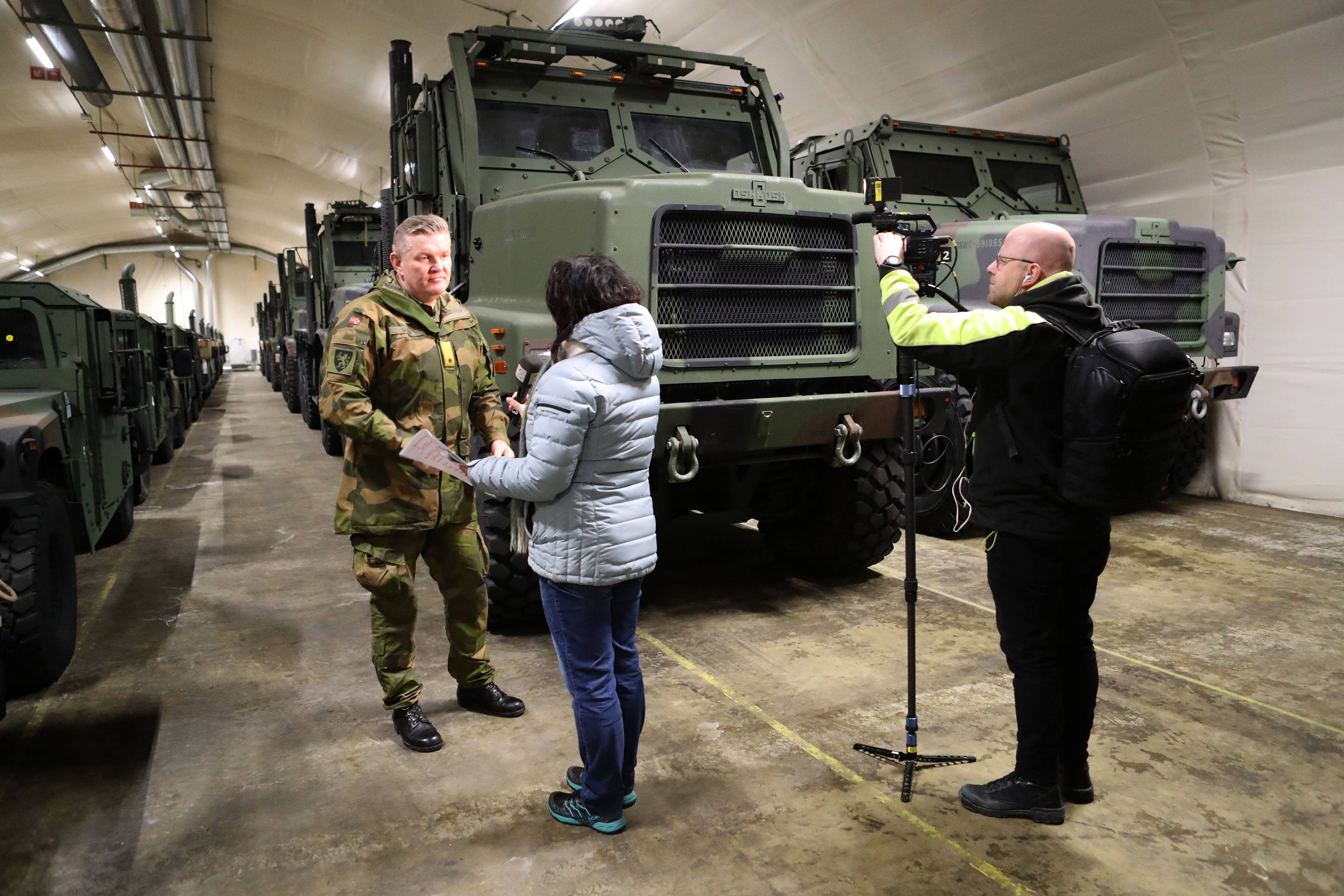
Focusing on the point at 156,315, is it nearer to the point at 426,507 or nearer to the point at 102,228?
the point at 102,228

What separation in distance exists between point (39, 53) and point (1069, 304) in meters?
14.9

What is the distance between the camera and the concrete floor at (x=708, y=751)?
251 centimetres

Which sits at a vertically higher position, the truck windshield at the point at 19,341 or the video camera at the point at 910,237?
the video camera at the point at 910,237

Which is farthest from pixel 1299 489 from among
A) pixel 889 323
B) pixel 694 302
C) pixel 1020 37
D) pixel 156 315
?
pixel 156 315

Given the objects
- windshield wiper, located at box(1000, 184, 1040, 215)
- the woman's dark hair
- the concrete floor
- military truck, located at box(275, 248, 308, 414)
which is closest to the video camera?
the woman's dark hair

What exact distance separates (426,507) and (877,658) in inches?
75.9

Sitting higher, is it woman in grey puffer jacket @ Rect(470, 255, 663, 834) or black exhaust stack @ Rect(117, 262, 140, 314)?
black exhaust stack @ Rect(117, 262, 140, 314)

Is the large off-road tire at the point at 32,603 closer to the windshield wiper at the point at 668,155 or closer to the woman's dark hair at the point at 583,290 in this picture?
the woman's dark hair at the point at 583,290

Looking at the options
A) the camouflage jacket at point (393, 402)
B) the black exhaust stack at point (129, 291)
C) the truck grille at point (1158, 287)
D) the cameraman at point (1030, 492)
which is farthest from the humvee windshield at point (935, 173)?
the black exhaust stack at point (129, 291)

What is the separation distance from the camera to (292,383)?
15.0 metres

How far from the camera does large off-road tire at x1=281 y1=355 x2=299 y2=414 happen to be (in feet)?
48.1

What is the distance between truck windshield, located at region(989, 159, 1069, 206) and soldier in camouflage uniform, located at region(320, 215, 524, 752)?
559 centimetres

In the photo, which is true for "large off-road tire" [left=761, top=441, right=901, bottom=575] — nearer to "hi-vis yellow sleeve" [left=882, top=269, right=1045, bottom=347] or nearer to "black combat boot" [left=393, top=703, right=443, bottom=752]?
"hi-vis yellow sleeve" [left=882, top=269, right=1045, bottom=347]

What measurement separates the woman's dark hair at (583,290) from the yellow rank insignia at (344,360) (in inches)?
31.5
